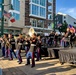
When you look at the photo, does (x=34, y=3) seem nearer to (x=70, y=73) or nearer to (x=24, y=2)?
(x=24, y=2)

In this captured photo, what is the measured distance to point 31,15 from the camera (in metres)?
51.3

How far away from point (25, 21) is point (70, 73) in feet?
135

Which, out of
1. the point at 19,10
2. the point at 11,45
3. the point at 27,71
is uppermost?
the point at 19,10

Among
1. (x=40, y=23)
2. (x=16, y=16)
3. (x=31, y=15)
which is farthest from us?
(x=40, y=23)

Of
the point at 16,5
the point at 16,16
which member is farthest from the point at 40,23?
the point at 16,16

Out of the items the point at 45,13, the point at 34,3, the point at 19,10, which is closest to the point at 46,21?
the point at 45,13

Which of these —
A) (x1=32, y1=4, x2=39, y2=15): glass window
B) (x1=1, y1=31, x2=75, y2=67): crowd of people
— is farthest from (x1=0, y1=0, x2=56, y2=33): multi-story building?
(x1=1, y1=31, x2=75, y2=67): crowd of people

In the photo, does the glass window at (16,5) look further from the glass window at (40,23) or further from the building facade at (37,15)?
the glass window at (40,23)

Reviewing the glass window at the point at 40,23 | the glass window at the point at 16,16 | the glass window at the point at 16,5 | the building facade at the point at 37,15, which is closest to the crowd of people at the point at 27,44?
the glass window at the point at 16,16

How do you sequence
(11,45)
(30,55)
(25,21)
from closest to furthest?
(30,55) → (11,45) → (25,21)

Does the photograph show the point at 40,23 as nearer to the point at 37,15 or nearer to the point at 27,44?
the point at 37,15

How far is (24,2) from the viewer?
1984 inches

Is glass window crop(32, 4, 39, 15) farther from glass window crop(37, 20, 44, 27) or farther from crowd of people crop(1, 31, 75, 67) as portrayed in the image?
crowd of people crop(1, 31, 75, 67)

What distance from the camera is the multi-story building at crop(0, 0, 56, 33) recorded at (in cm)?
4667
